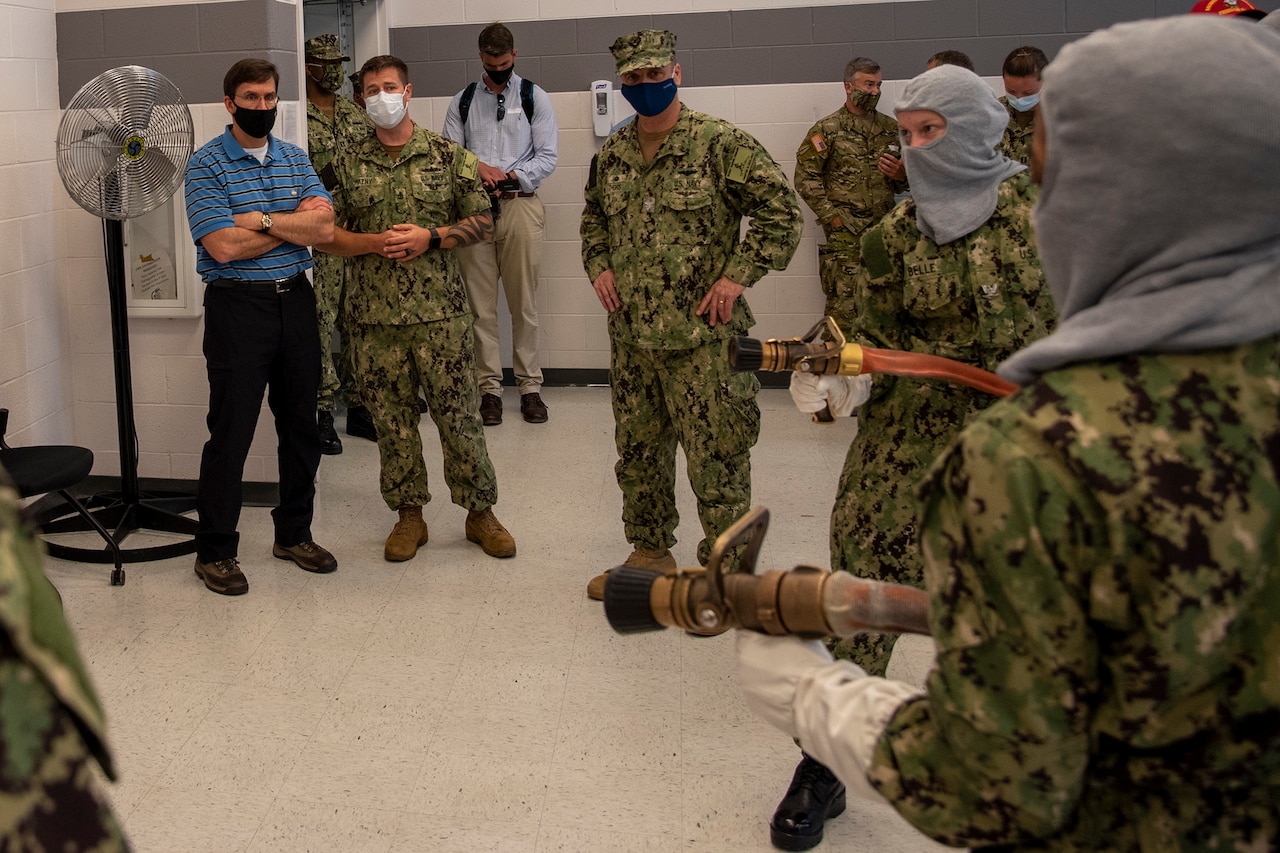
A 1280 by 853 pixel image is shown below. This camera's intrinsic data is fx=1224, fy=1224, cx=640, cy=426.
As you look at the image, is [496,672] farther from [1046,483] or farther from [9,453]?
[1046,483]

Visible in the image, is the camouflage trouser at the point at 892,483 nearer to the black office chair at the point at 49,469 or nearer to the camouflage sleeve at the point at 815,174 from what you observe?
the black office chair at the point at 49,469

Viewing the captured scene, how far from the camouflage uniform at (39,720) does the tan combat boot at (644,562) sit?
110 inches

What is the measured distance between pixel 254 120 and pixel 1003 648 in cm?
314

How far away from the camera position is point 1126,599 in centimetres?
100

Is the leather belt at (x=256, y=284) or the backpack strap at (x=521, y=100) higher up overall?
the backpack strap at (x=521, y=100)

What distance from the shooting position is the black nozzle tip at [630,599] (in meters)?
1.26

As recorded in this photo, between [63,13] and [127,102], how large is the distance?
2.92 feet

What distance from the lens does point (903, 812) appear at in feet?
3.68

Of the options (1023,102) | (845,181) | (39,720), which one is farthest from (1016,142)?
(39,720)

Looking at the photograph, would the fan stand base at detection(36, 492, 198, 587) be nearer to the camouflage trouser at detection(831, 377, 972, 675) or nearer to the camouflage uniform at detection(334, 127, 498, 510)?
the camouflage uniform at detection(334, 127, 498, 510)

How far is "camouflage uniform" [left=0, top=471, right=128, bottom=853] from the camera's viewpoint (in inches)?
32.1

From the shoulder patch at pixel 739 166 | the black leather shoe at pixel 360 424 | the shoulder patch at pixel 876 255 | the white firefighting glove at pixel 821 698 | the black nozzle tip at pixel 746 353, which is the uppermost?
the shoulder patch at pixel 739 166

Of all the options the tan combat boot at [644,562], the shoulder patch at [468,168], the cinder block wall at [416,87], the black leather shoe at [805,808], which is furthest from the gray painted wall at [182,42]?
the black leather shoe at [805,808]

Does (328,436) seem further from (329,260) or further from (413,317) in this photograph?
(413,317)
